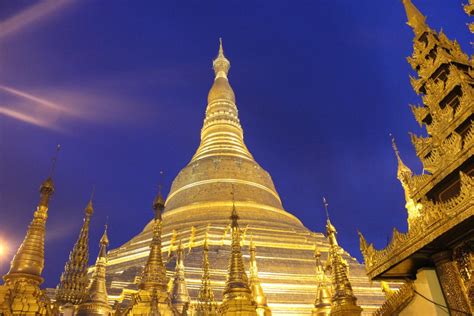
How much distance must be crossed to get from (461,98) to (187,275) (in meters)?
14.0

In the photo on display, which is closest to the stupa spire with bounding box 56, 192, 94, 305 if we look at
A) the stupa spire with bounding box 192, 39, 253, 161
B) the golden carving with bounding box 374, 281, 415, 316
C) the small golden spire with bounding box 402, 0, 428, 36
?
the golden carving with bounding box 374, 281, 415, 316

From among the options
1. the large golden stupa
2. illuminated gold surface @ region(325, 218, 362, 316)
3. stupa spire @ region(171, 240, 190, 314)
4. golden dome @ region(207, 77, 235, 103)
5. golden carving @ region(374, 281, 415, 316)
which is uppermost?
golden dome @ region(207, 77, 235, 103)

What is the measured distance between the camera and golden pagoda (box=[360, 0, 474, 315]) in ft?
19.9

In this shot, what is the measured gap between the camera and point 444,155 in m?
7.14

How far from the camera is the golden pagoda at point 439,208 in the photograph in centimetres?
605

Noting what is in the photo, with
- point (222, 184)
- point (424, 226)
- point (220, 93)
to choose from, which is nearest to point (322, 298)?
point (424, 226)

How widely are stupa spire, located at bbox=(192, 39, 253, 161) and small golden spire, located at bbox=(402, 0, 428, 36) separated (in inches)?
817

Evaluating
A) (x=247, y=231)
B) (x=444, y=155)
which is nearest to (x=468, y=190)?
(x=444, y=155)

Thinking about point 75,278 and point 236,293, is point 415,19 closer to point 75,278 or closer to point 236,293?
point 236,293

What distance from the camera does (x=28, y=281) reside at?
634cm

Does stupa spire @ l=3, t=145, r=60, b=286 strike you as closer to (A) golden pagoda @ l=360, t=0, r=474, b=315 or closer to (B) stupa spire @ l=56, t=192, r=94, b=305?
(B) stupa spire @ l=56, t=192, r=94, b=305

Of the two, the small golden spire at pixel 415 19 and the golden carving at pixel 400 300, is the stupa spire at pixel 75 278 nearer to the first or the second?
the golden carving at pixel 400 300

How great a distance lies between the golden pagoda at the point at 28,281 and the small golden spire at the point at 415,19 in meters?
10.3

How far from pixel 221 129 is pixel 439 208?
2801cm
